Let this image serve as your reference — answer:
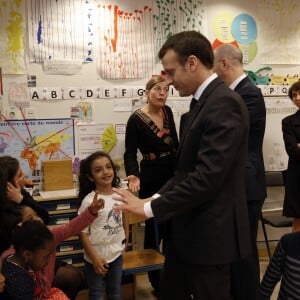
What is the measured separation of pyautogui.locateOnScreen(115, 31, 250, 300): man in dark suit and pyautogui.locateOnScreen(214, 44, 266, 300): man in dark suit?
687 millimetres

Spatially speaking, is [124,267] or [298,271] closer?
[298,271]

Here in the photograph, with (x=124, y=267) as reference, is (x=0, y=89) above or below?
above

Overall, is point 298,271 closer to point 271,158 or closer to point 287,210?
point 287,210

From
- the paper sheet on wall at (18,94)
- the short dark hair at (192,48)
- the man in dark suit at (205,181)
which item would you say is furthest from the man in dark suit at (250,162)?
the paper sheet on wall at (18,94)

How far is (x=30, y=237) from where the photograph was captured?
1921 millimetres

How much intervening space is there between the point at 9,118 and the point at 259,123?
1.94 m

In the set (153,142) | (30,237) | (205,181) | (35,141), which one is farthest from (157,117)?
(205,181)

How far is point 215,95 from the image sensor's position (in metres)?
1.49

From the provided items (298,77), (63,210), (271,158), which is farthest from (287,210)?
(63,210)

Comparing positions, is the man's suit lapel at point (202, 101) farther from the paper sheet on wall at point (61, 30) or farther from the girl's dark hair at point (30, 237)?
the paper sheet on wall at point (61, 30)

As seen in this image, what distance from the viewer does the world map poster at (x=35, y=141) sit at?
333 centimetres

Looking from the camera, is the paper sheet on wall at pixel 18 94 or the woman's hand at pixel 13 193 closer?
the woman's hand at pixel 13 193

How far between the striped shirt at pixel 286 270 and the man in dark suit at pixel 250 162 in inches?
18.4

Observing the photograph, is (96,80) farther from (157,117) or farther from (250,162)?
(250,162)
